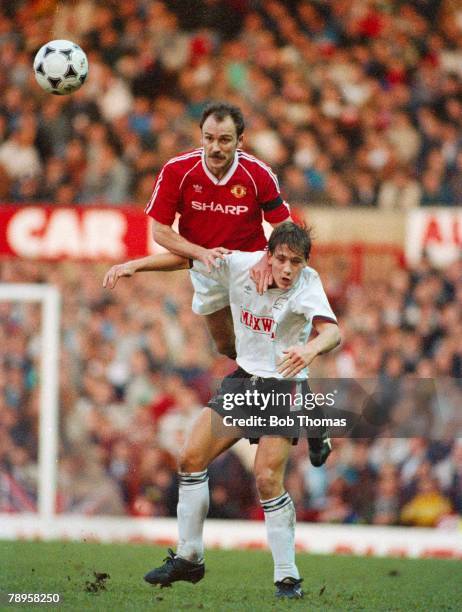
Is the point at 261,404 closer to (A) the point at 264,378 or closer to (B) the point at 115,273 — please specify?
(A) the point at 264,378

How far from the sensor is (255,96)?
1680cm

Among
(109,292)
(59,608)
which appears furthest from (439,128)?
(59,608)

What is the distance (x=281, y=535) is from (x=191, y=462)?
655mm

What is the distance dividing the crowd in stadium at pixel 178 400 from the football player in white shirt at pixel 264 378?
4.78 meters

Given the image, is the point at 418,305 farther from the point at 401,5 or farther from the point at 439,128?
the point at 401,5

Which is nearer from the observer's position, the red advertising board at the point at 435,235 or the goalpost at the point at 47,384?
the goalpost at the point at 47,384

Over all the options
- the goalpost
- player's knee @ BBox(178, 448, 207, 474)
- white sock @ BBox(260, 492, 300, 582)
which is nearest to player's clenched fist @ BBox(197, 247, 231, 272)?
player's knee @ BBox(178, 448, 207, 474)

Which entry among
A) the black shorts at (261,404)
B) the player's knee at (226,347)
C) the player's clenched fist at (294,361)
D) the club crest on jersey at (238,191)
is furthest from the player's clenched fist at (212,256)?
the player's clenched fist at (294,361)

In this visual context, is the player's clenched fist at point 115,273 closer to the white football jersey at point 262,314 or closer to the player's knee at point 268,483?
the white football jersey at point 262,314

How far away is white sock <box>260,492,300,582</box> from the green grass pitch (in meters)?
0.18

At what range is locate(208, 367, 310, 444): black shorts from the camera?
740 centimetres

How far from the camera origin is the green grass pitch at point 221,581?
23.2ft

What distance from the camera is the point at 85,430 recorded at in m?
13.3

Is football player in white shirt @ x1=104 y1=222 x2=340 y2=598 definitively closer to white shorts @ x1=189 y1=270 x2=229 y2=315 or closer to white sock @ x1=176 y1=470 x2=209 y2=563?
white sock @ x1=176 y1=470 x2=209 y2=563
